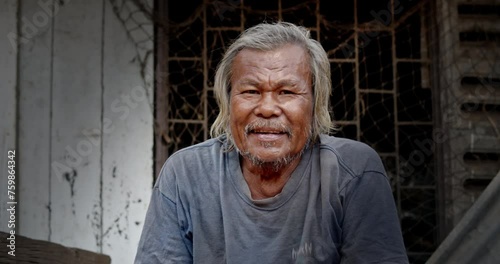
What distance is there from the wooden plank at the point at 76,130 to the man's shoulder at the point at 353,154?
1821 mm

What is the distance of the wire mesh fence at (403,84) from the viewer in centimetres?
377

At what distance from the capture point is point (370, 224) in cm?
204

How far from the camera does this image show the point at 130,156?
370 centimetres

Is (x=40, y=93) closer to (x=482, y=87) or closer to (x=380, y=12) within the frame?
(x=380, y=12)

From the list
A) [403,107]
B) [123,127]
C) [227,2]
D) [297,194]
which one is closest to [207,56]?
[227,2]

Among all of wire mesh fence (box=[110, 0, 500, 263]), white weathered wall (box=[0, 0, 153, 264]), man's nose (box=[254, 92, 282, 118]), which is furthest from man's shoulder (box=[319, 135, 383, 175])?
white weathered wall (box=[0, 0, 153, 264])

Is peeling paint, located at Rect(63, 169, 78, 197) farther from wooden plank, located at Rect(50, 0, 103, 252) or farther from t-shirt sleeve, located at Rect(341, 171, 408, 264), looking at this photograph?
t-shirt sleeve, located at Rect(341, 171, 408, 264)

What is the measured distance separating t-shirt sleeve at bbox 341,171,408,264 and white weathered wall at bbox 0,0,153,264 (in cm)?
185

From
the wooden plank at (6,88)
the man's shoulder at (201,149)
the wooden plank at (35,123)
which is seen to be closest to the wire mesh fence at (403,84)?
the wooden plank at (35,123)

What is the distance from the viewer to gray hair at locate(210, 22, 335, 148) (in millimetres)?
2266

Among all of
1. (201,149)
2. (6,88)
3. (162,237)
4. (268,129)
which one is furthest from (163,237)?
(6,88)

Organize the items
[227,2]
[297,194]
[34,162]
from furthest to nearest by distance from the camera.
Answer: [227,2] → [34,162] → [297,194]

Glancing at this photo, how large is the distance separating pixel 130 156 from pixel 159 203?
147 cm

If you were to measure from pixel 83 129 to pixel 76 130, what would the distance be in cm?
4
